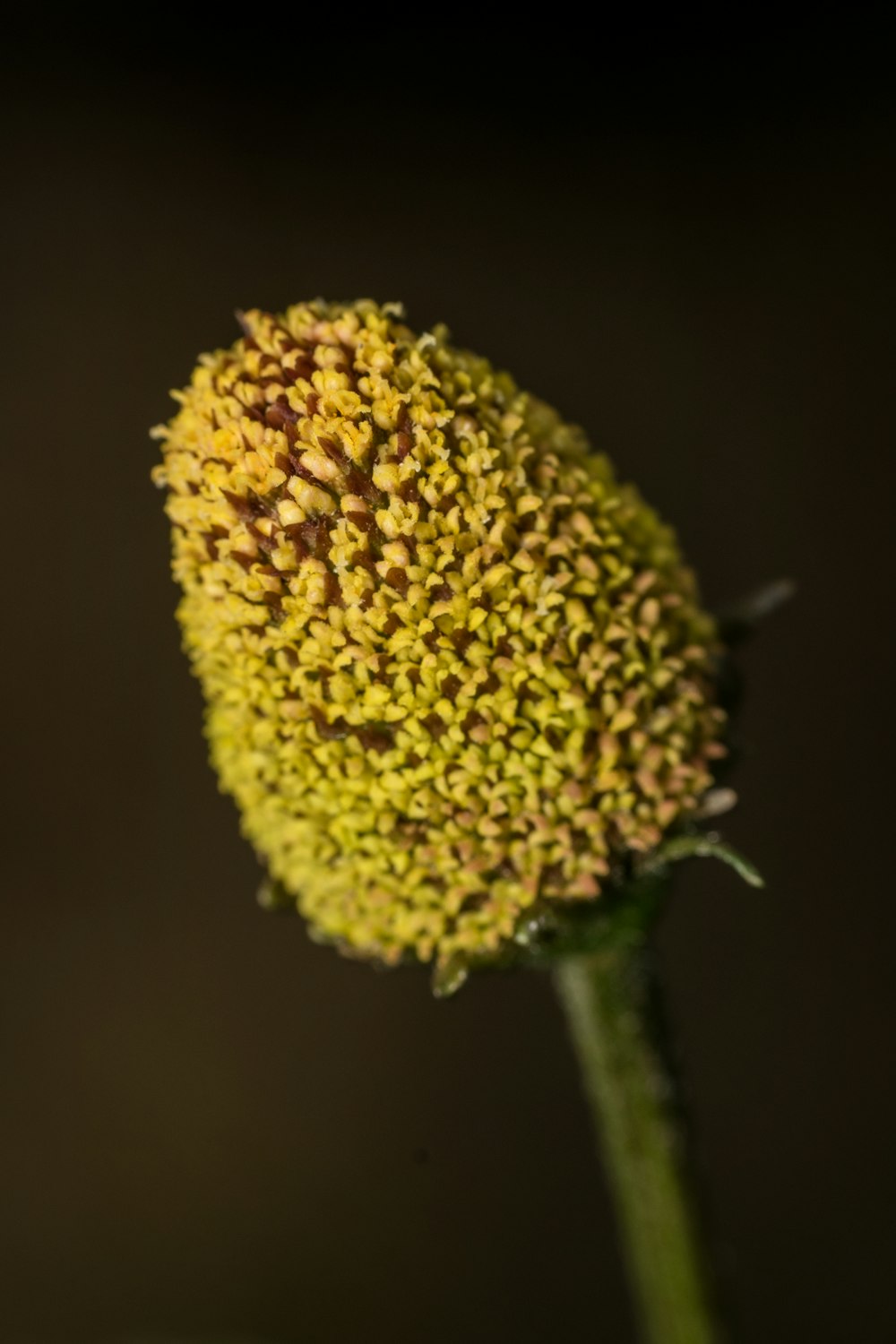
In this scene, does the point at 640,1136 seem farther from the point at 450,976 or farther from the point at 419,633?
the point at 419,633

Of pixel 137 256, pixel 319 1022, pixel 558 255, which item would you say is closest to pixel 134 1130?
pixel 319 1022

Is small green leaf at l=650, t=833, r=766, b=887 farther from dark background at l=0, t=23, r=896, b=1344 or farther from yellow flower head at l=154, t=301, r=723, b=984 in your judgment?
dark background at l=0, t=23, r=896, b=1344

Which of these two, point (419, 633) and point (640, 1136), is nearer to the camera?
point (419, 633)

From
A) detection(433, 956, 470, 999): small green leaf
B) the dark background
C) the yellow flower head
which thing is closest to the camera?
the yellow flower head

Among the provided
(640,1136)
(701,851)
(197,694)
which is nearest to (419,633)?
(701,851)

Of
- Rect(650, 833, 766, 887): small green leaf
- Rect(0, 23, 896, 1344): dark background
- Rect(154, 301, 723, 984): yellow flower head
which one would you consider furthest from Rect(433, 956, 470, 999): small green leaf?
Rect(0, 23, 896, 1344): dark background
